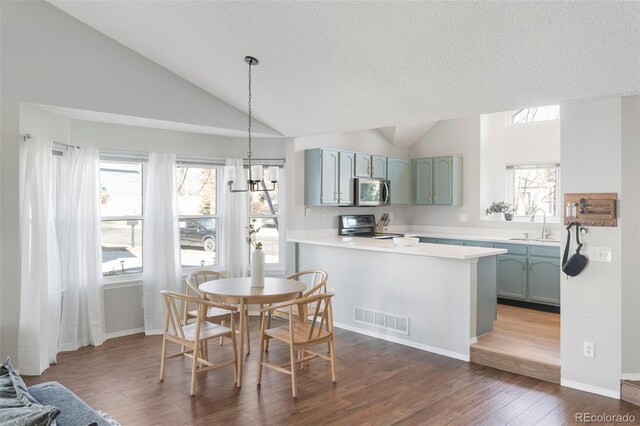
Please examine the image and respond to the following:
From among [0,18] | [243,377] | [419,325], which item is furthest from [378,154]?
[0,18]

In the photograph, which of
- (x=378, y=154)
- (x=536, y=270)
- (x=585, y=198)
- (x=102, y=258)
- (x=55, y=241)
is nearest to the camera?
(x=585, y=198)

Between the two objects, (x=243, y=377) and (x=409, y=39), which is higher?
(x=409, y=39)

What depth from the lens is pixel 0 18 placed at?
12.0 feet

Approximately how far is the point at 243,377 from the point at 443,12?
10.0ft

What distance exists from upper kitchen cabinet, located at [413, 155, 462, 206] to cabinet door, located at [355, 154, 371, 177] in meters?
1.13

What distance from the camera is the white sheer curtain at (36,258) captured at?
3799 mm

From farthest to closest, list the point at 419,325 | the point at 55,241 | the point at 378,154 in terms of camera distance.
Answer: the point at 378,154, the point at 419,325, the point at 55,241

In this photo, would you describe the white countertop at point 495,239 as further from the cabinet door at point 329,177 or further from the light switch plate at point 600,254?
the light switch plate at point 600,254

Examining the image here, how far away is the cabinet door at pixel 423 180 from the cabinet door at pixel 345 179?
1.48 m

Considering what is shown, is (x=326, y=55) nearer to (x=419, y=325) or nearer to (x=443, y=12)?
(x=443, y=12)

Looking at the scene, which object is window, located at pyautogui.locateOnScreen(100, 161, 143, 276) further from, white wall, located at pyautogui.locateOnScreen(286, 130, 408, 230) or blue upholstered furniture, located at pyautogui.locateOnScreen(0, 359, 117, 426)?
blue upholstered furniture, located at pyautogui.locateOnScreen(0, 359, 117, 426)

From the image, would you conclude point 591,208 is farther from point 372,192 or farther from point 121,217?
point 121,217

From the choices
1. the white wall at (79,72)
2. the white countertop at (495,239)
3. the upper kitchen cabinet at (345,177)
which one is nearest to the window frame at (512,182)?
the white countertop at (495,239)

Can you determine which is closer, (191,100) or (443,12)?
(443,12)
